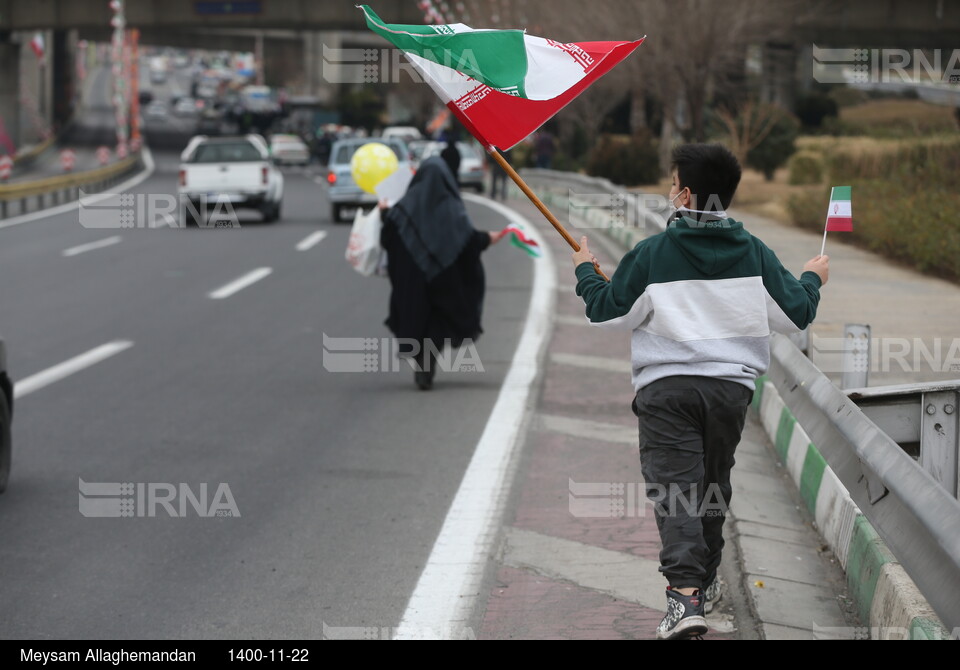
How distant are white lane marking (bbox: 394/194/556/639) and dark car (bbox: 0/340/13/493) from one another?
229cm

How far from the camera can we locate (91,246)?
23.0 meters

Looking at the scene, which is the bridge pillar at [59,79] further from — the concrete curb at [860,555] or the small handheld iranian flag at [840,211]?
the small handheld iranian flag at [840,211]

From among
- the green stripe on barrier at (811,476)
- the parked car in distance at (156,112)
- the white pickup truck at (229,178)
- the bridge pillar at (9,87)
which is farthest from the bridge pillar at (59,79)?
the green stripe on barrier at (811,476)

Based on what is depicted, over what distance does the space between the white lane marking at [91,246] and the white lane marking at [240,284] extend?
448cm

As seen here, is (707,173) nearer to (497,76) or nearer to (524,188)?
(524,188)

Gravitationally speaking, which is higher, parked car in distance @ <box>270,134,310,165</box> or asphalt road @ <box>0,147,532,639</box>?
asphalt road @ <box>0,147,532,639</box>

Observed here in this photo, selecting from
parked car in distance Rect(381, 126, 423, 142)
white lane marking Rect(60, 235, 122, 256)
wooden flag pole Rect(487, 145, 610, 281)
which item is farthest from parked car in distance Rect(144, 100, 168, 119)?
wooden flag pole Rect(487, 145, 610, 281)

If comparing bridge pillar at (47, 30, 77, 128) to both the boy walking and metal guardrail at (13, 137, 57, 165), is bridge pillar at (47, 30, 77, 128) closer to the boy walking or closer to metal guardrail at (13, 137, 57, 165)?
metal guardrail at (13, 137, 57, 165)

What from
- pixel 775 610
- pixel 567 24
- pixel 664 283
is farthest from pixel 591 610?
pixel 567 24

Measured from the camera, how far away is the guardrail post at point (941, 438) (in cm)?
525

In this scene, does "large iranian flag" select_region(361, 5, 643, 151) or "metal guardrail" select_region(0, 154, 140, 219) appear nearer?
"large iranian flag" select_region(361, 5, 643, 151)

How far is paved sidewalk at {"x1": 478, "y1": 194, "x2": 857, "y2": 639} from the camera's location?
5027 mm

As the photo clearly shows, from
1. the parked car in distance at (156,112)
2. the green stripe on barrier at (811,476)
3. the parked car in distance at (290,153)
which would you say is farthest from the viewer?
the parked car in distance at (156,112)

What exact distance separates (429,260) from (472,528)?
A: 13.5 ft
